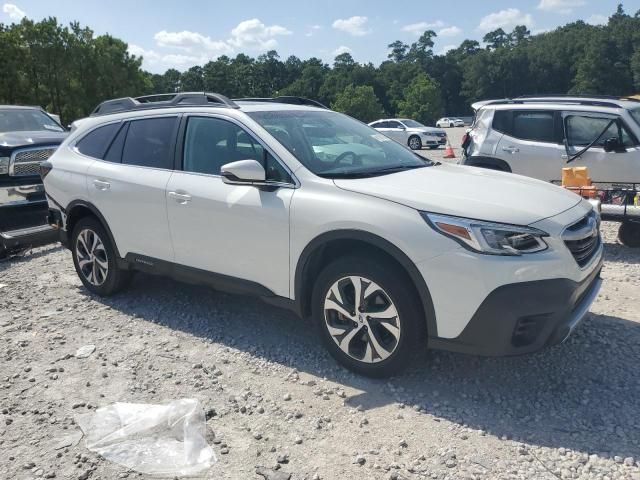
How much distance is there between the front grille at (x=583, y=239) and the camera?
3303 millimetres

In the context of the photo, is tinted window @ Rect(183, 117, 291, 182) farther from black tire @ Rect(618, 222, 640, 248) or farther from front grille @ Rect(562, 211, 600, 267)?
black tire @ Rect(618, 222, 640, 248)

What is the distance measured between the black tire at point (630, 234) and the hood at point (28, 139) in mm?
7547

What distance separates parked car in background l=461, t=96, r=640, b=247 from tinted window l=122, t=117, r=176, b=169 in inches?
191

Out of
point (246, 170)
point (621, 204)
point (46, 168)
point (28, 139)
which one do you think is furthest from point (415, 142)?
point (246, 170)

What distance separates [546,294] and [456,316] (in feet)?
1.62

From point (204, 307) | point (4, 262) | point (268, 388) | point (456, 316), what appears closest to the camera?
point (456, 316)

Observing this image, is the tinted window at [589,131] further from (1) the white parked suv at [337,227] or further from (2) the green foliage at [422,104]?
(2) the green foliage at [422,104]

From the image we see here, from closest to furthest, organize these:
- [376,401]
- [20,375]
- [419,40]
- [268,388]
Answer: [376,401]
[268,388]
[20,375]
[419,40]

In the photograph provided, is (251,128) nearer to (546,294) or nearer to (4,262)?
(546,294)

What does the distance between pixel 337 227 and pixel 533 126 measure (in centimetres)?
535

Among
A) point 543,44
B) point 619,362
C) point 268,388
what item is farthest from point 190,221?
point 543,44

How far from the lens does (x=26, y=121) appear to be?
888cm

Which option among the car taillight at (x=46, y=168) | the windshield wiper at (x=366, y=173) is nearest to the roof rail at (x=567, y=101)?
the windshield wiper at (x=366, y=173)

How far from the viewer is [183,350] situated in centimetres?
431
